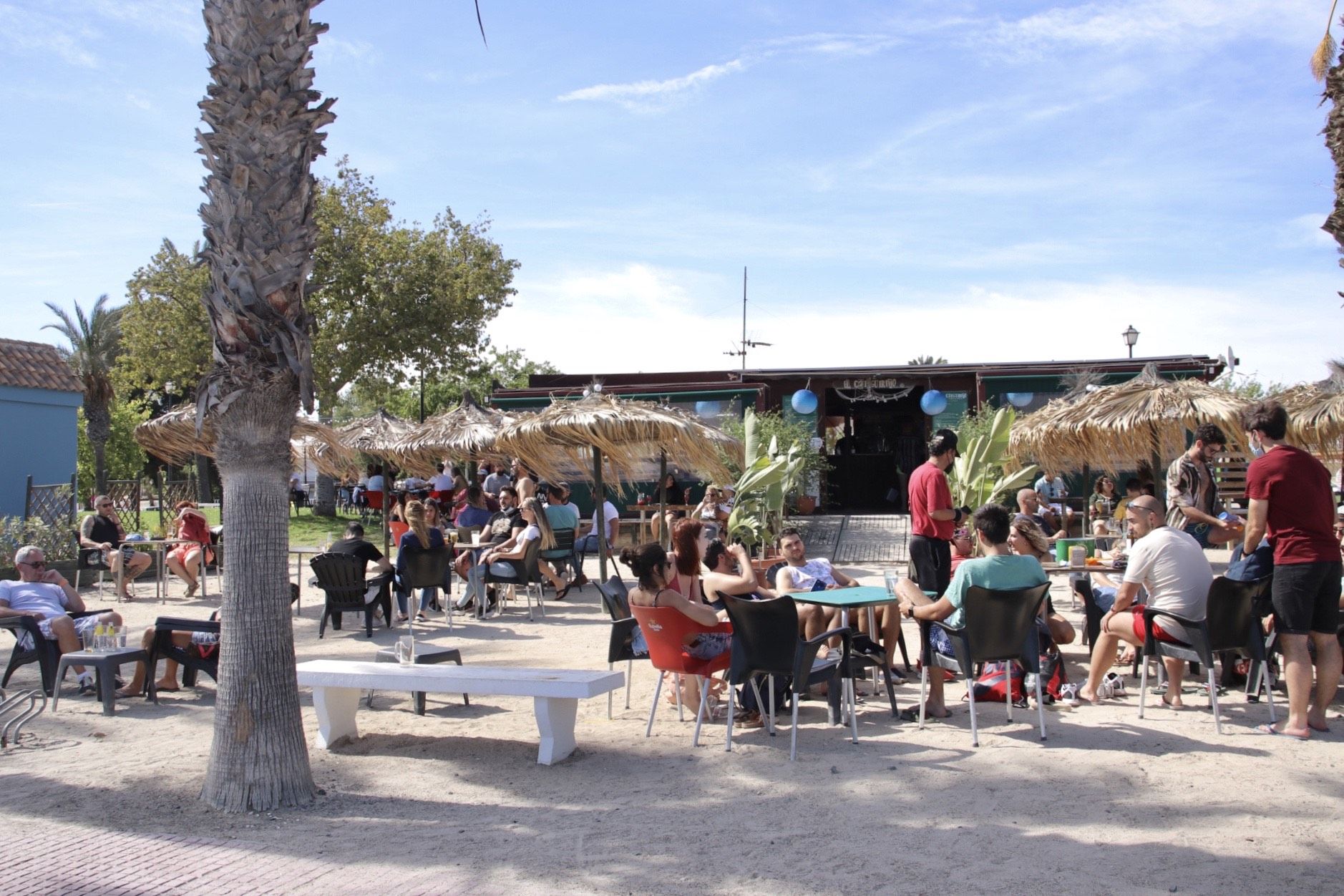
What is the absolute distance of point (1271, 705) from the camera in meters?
5.81

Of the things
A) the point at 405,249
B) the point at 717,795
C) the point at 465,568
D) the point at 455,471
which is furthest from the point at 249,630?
the point at 405,249

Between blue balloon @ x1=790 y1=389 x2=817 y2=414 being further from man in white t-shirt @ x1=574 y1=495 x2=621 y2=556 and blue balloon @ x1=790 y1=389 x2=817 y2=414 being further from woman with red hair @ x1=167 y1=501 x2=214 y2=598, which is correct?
woman with red hair @ x1=167 y1=501 x2=214 y2=598

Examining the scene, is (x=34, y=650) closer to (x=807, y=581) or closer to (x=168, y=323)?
(x=807, y=581)

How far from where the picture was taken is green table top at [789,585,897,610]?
5934 mm

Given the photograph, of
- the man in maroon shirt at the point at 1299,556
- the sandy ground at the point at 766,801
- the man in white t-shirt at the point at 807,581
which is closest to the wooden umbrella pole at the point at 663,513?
the man in white t-shirt at the point at 807,581

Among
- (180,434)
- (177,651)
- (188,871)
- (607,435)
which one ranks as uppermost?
(180,434)

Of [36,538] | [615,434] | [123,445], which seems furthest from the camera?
[123,445]

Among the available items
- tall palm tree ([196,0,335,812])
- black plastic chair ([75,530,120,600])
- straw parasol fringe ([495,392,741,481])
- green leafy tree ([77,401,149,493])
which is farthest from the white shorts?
green leafy tree ([77,401,149,493])

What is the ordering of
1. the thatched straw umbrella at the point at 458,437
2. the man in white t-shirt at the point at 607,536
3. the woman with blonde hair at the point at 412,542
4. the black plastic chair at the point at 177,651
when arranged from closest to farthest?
the black plastic chair at the point at 177,651 → the woman with blonde hair at the point at 412,542 → the man in white t-shirt at the point at 607,536 → the thatched straw umbrella at the point at 458,437

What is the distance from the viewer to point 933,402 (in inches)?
811

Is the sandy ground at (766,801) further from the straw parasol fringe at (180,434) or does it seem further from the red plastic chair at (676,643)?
the straw parasol fringe at (180,434)

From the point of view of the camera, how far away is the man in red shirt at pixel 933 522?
22.6 feet

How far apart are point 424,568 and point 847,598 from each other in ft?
17.7

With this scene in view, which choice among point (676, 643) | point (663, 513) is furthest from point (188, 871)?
point (663, 513)
